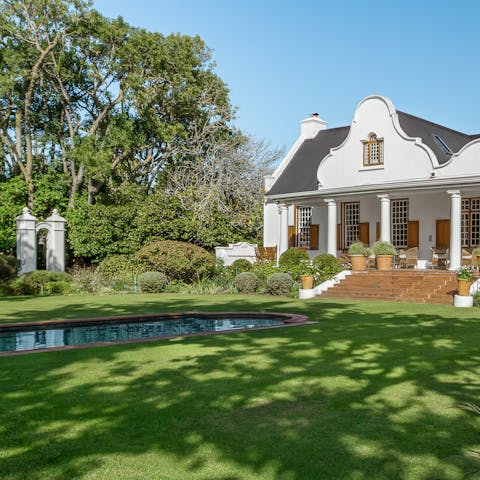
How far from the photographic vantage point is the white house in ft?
78.2

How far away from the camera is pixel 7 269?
993 inches

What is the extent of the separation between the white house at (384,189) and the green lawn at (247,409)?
14386 millimetres

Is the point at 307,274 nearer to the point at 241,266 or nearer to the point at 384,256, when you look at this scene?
the point at 384,256

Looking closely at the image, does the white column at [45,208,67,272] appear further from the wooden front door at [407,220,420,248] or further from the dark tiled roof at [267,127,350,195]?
the wooden front door at [407,220,420,248]

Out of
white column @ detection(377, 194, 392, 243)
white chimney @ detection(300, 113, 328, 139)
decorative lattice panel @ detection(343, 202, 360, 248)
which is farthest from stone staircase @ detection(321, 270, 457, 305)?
white chimney @ detection(300, 113, 328, 139)

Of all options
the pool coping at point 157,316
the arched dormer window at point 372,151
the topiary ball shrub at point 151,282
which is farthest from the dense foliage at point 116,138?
the pool coping at point 157,316

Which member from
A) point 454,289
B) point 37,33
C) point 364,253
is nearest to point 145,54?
point 37,33

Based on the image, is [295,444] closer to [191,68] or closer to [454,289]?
[454,289]

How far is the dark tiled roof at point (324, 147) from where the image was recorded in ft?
88.5

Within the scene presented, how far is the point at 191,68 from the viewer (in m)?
36.0

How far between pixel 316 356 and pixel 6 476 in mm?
5582

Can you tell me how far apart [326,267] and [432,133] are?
9.53m

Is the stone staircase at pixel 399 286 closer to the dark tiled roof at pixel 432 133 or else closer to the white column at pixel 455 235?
the white column at pixel 455 235

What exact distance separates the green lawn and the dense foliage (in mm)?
22286
